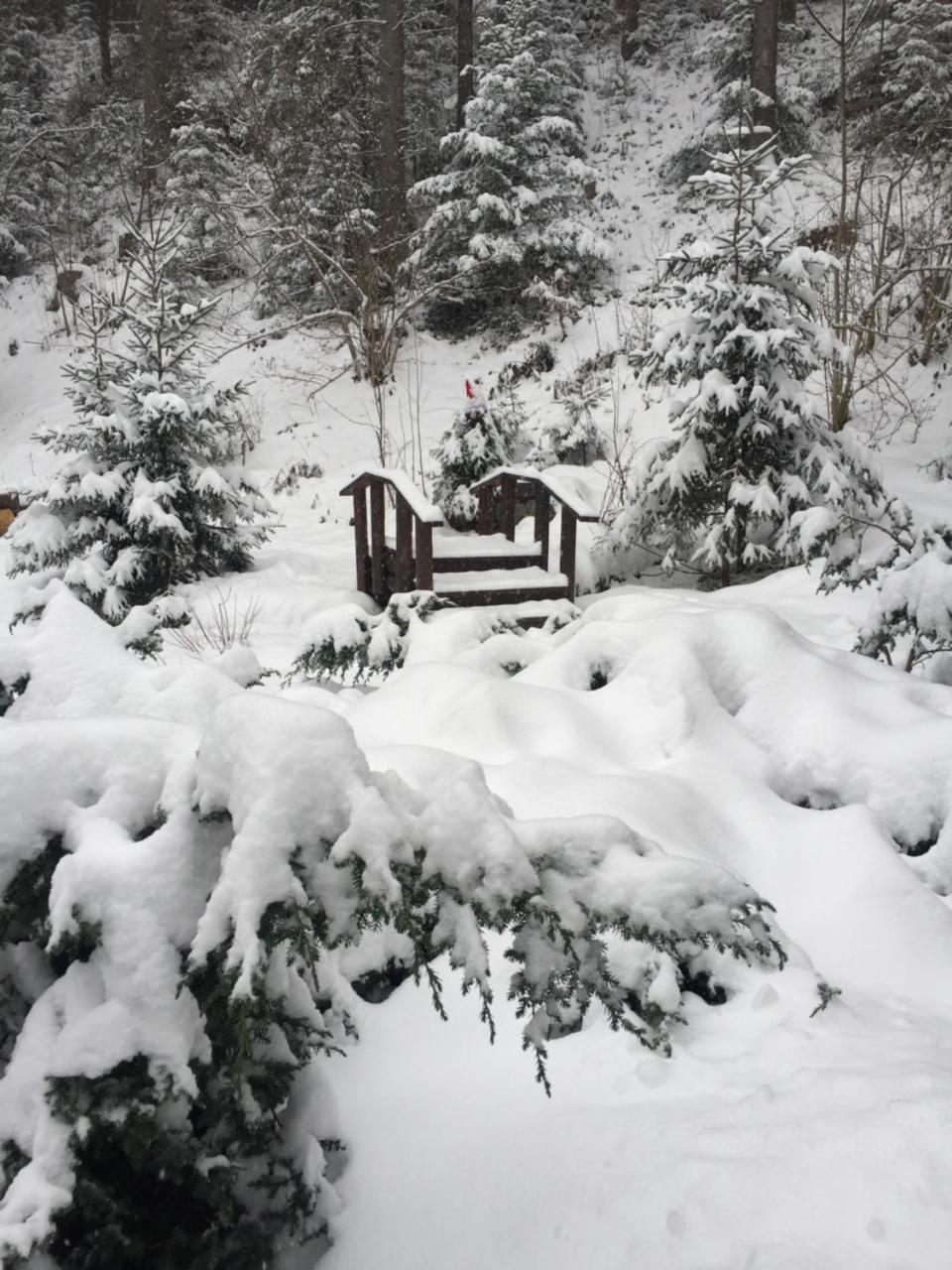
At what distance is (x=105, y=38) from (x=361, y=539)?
20379 mm

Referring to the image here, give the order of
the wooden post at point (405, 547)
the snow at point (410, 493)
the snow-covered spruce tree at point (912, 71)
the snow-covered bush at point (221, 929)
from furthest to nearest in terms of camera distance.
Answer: the snow-covered spruce tree at point (912, 71)
the wooden post at point (405, 547)
the snow at point (410, 493)
the snow-covered bush at point (221, 929)

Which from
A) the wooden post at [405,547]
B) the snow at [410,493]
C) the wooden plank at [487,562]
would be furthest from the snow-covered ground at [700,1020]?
the wooden plank at [487,562]

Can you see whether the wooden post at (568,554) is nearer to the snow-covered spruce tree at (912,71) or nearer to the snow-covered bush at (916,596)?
the snow-covered bush at (916,596)

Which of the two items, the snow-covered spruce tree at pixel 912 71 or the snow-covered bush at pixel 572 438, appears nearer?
the snow-covered bush at pixel 572 438

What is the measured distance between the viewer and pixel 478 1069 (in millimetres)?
1402

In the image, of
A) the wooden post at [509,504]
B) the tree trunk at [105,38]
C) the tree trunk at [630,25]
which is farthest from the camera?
the tree trunk at [105,38]

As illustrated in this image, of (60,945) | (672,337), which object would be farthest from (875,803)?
(672,337)

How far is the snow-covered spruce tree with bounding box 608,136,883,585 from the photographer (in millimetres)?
4883

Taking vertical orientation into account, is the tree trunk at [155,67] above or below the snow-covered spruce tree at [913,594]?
above

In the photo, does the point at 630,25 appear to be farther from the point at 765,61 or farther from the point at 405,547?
the point at 405,547

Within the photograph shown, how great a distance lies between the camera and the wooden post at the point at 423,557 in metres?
4.75

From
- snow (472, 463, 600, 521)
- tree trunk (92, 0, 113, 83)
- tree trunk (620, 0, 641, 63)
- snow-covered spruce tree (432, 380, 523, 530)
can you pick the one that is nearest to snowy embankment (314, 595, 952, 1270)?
snow (472, 463, 600, 521)

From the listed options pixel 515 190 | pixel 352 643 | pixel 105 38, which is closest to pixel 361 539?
pixel 352 643

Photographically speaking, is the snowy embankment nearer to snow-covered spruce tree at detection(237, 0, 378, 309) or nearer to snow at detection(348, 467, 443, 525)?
snow at detection(348, 467, 443, 525)
